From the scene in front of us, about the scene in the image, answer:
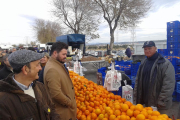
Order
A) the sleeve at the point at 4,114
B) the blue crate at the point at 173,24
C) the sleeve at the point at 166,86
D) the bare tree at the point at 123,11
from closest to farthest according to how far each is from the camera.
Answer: the sleeve at the point at 4,114 < the sleeve at the point at 166,86 < the blue crate at the point at 173,24 < the bare tree at the point at 123,11

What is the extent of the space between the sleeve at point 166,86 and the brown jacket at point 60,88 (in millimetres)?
1675

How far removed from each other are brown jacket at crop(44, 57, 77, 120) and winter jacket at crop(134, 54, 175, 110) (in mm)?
1628

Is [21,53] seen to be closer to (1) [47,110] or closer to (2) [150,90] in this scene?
(1) [47,110]

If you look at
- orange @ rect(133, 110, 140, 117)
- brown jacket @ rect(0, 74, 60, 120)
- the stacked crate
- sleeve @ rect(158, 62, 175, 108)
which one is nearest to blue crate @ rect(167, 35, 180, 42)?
the stacked crate

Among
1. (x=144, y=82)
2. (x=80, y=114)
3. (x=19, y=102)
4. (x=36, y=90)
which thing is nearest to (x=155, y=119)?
(x=144, y=82)

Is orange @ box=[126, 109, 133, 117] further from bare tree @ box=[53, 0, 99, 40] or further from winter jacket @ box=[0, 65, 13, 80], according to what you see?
bare tree @ box=[53, 0, 99, 40]

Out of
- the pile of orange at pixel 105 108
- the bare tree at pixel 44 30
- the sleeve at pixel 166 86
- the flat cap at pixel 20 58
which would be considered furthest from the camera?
the bare tree at pixel 44 30

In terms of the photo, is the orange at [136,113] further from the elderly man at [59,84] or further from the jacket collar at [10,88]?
the jacket collar at [10,88]

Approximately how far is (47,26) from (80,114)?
42.1 m

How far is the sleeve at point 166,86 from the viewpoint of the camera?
2523 millimetres

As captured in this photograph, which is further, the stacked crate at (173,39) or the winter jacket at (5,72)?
the stacked crate at (173,39)

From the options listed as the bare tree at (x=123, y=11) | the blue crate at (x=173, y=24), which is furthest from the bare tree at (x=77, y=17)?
the blue crate at (x=173, y=24)

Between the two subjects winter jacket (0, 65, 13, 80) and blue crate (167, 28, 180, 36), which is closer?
winter jacket (0, 65, 13, 80)

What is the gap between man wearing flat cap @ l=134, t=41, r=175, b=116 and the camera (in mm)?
2545
